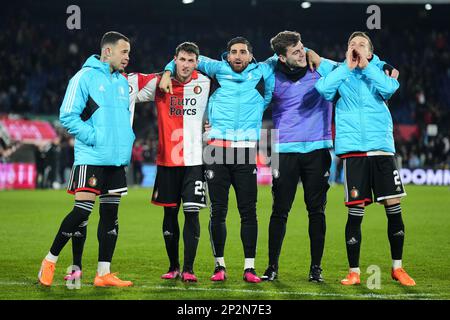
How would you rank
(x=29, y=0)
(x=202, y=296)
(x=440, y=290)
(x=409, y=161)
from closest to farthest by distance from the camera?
(x=202, y=296), (x=440, y=290), (x=409, y=161), (x=29, y=0)

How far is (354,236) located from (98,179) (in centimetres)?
252

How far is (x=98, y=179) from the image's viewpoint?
7.53 metres

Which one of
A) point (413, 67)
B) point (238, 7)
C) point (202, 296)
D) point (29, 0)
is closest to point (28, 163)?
point (29, 0)

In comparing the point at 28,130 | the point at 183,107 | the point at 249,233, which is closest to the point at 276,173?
the point at 249,233

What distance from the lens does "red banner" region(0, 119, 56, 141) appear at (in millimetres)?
28047

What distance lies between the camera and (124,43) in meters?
7.66

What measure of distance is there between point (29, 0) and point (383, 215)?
973 inches

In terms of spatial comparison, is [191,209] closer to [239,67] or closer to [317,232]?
[317,232]

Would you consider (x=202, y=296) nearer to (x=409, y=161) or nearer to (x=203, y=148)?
(x=203, y=148)

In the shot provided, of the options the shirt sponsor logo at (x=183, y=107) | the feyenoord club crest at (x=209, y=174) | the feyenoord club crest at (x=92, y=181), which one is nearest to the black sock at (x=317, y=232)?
the feyenoord club crest at (x=209, y=174)

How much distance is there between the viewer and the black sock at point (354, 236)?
307 inches

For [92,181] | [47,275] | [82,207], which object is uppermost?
[92,181]

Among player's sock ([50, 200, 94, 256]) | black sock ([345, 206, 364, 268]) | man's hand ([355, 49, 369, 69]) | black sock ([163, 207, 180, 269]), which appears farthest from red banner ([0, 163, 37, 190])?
man's hand ([355, 49, 369, 69])

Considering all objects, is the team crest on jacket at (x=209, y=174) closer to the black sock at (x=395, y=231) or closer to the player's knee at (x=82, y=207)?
the player's knee at (x=82, y=207)
